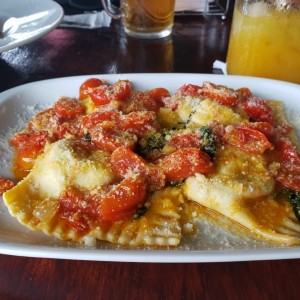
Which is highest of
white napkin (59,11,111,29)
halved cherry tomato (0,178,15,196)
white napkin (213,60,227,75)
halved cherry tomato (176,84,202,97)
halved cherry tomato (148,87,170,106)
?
halved cherry tomato (176,84,202,97)

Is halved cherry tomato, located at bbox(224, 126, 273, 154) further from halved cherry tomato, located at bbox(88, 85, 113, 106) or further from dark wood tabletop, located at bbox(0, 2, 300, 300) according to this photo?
halved cherry tomato, located at bbox(88, 85, 113, 106)

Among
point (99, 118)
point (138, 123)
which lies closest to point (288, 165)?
point (138, 123)

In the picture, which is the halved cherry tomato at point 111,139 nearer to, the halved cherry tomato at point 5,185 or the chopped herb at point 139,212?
the chopped herb at point 139,212

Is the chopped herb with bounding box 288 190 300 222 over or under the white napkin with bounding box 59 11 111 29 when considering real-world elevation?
over

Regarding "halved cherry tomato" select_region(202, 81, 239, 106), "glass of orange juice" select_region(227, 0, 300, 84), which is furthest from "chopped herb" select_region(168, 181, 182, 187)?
"glass of orange juice" select_region(227, 0, 300, 84)

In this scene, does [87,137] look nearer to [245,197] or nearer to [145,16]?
[245,197]

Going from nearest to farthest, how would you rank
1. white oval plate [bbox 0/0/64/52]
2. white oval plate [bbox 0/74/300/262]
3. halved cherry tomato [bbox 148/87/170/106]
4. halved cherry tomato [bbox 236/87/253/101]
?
white oval plate [bbox 0/74/300/262], halved cherry tomato [bbox 236/87/253/101], halved cherry tomato [bbox 148/87/170/106], white oval plate [bbox 0/0/64/52]
